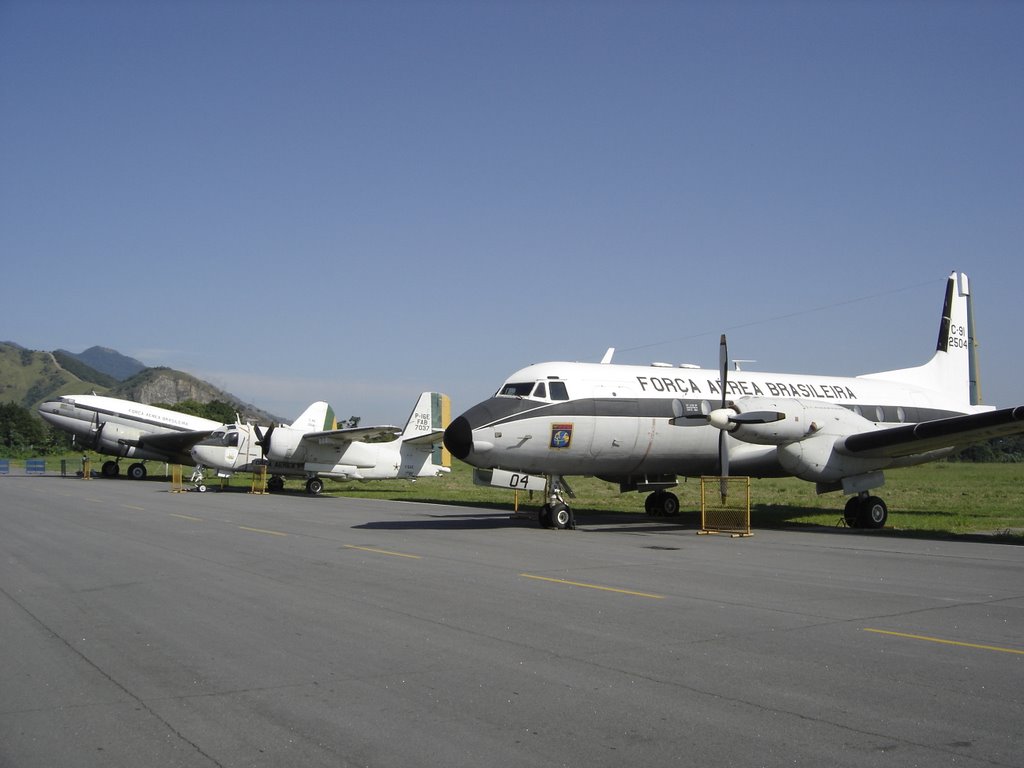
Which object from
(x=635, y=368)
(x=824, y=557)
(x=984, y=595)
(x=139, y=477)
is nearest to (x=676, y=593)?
(x=984, y=595)

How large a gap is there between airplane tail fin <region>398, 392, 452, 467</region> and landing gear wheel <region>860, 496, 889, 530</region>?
2287cm

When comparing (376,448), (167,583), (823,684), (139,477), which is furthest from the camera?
(139,477)

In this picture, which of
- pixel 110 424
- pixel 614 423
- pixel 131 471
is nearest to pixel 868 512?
pixel 614 423

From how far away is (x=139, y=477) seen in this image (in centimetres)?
4878

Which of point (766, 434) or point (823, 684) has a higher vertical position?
point (766, 434)

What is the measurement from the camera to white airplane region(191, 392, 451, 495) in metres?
38.6

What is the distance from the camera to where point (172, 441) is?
4584 cm

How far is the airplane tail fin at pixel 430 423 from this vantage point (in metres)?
40.9

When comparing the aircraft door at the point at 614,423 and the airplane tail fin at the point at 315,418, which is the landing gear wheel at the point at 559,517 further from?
the airplane tail fin at the point at 315,418

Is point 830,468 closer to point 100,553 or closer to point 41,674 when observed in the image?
point 100,553

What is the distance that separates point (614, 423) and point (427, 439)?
2146cm

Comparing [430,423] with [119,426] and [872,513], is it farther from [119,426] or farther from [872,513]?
[872,513]

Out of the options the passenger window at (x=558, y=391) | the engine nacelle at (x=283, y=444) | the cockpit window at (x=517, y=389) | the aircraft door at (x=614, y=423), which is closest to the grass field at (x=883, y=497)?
the engine nacelle at (x=283, y=444)

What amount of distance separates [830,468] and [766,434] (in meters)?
1.80
